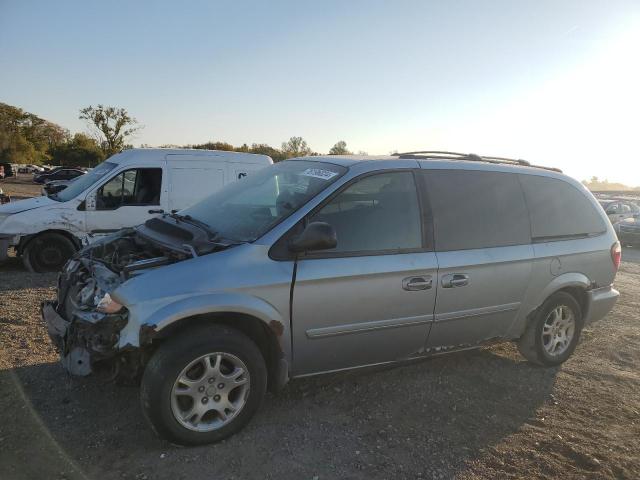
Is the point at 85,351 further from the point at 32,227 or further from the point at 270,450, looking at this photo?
the point at 32,227

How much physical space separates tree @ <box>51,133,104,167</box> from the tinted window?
58044 millimetres

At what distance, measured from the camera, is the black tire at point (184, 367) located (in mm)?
2955

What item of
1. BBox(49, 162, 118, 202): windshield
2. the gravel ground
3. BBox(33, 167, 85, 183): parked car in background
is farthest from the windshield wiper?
BBox(33, 167, 85, 183): parked car in background

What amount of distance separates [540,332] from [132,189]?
6.51m

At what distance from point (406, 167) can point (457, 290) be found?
1.03 m

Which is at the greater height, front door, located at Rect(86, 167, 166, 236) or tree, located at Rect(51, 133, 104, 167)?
tree, located at Rect(51, 133, 104, 167)

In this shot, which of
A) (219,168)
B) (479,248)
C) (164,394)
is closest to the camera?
(164,394)

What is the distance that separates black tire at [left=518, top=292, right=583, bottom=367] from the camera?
15.0 feet

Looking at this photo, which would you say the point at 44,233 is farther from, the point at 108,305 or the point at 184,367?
the point at 184,367

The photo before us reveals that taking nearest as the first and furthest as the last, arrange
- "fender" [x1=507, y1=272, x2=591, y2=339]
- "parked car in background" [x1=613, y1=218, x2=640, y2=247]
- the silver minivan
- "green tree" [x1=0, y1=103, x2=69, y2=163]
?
the silver minivan
"fender" [x1=507, y1=272, x2=591, y2=339]
"parked car in background" [x1=613, y1=218, x2=640, y2=247]
"green tree" [x1=0, y1=103, x2=69, y2=163]

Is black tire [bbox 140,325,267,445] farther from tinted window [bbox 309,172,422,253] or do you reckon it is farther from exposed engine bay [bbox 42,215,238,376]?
tinted window [bbox 309,172,422,253]

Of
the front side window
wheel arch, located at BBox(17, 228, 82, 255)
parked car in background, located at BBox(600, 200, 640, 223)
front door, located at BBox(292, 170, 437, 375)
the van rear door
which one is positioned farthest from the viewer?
parked car in background, located at BBox(600, 200, 640, 223)

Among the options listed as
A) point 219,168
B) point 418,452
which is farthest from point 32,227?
point 418,452

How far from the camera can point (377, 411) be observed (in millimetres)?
3729
